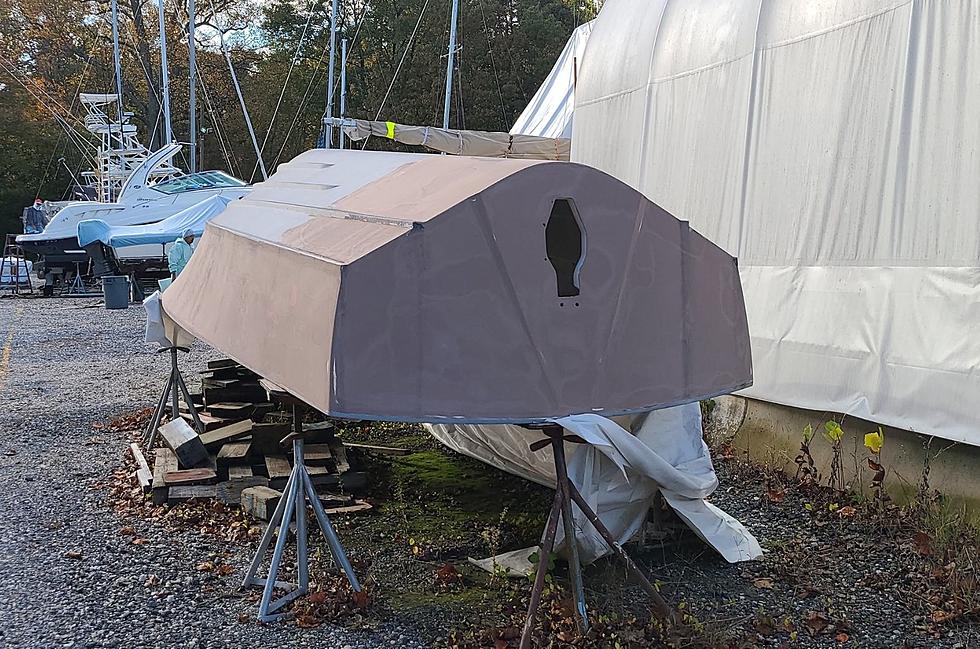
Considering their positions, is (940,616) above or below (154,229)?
below

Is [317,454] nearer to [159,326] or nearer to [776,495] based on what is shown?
[159,326]

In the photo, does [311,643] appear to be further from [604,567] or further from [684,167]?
[684,167]

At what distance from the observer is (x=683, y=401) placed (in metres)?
4.41

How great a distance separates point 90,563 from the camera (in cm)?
549

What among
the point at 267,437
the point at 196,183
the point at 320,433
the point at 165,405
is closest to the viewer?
the point at 267,437

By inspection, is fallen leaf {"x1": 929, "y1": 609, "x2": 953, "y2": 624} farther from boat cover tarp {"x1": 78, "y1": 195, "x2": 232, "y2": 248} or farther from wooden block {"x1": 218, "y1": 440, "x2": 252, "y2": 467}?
boat cover tarp {"x1": 78, "y1": 195, "x2": 232, "y2": 248}

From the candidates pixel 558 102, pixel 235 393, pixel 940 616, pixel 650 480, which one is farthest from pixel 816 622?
pixel 558 102

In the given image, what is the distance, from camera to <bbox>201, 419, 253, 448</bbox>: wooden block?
7270mm

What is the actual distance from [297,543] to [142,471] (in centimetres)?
267

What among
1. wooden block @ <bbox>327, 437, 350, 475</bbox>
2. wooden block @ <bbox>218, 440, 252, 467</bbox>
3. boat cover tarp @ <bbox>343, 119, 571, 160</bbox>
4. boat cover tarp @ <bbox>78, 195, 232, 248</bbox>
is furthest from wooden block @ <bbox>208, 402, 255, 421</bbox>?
boat cover tarp @ <bbox>78, 195, 232, 248</bbox>

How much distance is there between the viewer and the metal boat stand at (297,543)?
15.6 ft

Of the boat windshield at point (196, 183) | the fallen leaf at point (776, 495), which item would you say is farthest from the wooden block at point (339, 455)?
the boat windshield at point (196, 183)

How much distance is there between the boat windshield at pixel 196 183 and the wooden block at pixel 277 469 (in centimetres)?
1948

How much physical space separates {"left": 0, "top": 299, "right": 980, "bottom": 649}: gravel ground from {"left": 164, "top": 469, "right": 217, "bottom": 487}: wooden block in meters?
0.47
